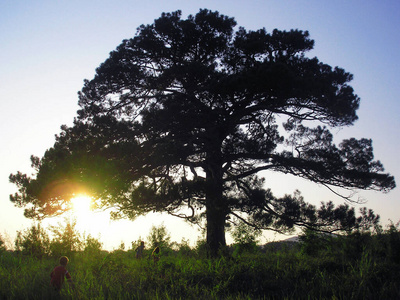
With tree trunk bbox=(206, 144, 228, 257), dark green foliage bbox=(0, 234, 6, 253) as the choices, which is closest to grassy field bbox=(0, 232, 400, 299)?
dark green foliage bbox=(0, 234, 6, 253)

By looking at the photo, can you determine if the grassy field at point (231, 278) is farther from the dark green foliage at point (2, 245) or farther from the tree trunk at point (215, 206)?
the tree trunk at point (215, 206)

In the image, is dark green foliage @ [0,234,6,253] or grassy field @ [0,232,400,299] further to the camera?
dark green foliage @ [0,234,6,253]

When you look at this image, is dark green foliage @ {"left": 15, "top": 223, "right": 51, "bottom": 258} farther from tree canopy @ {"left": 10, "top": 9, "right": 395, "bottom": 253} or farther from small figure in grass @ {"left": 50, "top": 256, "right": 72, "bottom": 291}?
small figure in grass @ {"left": 50, "top": 256, "right": 72, "bottom": 291}

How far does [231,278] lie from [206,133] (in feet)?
23.4

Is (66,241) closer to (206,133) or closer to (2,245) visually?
(2,245)

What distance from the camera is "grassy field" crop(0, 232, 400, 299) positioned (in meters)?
6.50

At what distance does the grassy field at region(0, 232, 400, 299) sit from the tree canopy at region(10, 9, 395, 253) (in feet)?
8.46

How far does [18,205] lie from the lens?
11789 millimetres

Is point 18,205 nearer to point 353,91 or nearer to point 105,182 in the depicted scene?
point 105,182

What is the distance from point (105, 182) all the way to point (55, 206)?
259 centimetres

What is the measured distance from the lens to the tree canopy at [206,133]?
11.7 meters

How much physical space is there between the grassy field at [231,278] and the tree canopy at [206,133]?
8.46 ft

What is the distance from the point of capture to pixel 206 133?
1386 centimetres


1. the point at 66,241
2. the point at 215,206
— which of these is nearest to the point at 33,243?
the point at 66,241
